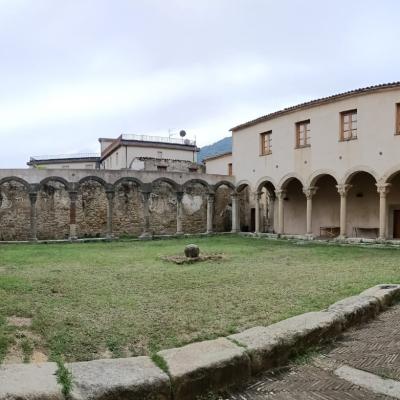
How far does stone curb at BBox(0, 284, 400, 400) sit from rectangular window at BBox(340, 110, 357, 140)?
52.3 feet

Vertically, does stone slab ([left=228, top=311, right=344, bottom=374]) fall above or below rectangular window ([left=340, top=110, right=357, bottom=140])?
below

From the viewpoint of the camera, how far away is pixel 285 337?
4.18 meters

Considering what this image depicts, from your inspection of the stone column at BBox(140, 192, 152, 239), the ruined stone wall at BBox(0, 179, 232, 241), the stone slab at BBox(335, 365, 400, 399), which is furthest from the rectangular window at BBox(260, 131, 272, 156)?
the stone slab at BBox(335, 365, 400, 399)

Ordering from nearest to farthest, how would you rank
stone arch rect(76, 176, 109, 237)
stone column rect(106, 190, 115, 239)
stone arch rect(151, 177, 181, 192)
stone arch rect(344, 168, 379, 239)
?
stone arch rect(344, 168, 379, 239), stone column rect(106, 190, 115, 239), stone arch rect(76, 176, 109, 237), stone arch rect(151, 177, 181, 192)

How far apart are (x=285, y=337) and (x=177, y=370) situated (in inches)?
53.9

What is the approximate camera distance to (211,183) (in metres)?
24.7

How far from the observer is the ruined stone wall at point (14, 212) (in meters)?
20.8

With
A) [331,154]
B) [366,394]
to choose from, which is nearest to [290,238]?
[331,154]

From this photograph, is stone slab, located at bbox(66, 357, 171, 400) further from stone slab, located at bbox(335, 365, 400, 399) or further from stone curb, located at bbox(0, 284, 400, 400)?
stone slab, located at bbox(335, 365, 400, 399)

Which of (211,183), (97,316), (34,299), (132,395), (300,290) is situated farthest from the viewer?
(211,183)

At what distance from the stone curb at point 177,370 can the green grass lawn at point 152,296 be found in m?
0.77

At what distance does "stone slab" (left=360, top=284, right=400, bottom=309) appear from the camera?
6170 millimetres

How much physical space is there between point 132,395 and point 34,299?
3985 millimetres

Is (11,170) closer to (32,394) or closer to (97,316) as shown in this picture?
(97,316)
